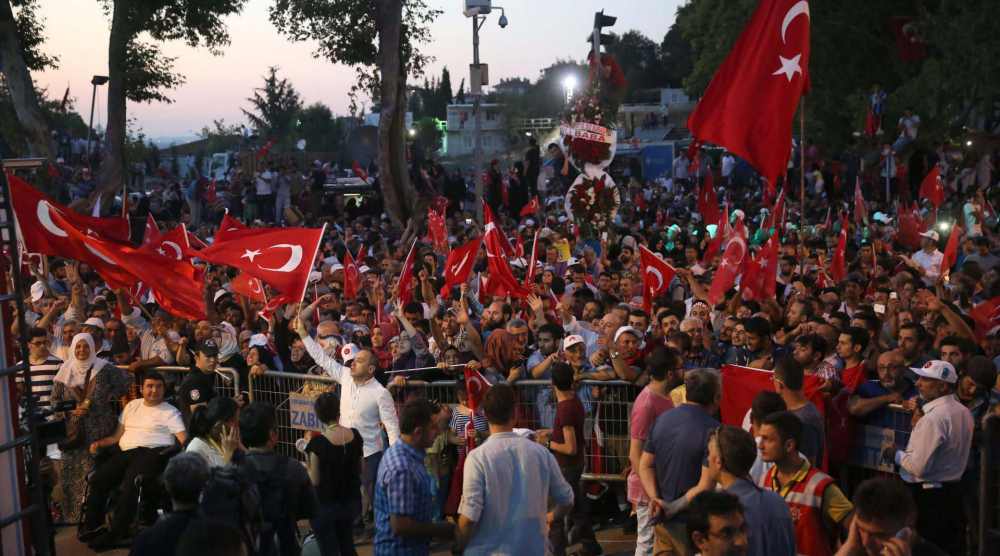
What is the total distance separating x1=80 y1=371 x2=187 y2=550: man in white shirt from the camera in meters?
8.38

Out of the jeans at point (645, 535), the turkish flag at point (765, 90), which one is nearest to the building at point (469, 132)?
the turkish flag at point (765, 90)

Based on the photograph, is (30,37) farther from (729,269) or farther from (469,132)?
(469,132)

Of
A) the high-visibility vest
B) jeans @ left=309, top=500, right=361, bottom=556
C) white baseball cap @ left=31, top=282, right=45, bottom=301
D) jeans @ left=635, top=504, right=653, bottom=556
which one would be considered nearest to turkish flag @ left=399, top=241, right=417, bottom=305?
white baseball cap @ left=31, top=282, right=45, bottom=301

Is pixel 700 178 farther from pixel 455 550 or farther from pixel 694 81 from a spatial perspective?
pixel 455 550

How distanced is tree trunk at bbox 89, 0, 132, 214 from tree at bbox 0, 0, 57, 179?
1.17 m

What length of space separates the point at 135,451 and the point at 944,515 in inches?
236

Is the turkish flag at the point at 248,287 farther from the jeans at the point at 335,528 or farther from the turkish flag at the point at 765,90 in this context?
the jeans at the point at 335,528

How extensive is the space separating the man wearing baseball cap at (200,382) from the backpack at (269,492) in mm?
2650

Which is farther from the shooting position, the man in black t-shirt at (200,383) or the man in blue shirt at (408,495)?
the man in black t-shirt at (200,383)

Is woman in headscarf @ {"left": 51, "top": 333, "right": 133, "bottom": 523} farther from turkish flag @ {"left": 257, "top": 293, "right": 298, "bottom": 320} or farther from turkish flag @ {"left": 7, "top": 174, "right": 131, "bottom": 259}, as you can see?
turkish flag @ {"left": 257, "top": 293, "right": 298, "bottom": 320}

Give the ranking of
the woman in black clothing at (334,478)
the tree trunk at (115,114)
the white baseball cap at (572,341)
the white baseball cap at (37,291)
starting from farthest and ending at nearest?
the tree trunk at (115,114), the white baseball cap at (37,291), the white baseball cap at (572,341), the woman in black clothing at (334,478)

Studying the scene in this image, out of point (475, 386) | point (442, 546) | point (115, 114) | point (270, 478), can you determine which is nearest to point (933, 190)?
point (475, 386)

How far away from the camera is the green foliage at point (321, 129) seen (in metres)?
94.4

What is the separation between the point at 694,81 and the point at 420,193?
1629cm
